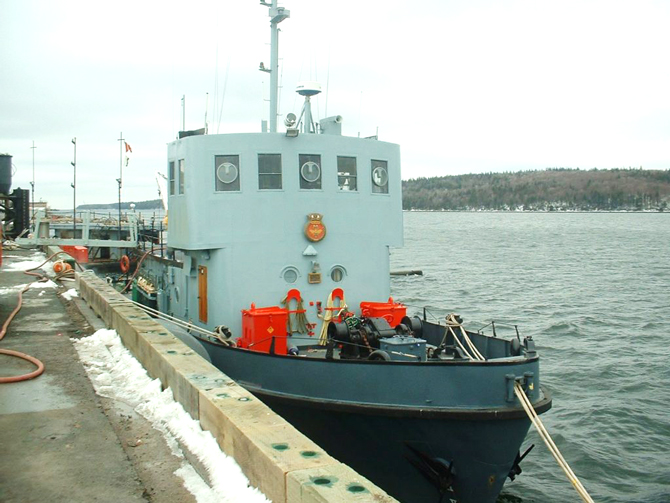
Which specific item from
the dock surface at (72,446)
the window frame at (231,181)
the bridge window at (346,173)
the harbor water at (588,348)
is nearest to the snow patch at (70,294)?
the window frame at (231,181)

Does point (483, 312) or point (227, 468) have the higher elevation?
point (227, 468)

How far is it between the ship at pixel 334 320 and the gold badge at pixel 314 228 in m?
0.02

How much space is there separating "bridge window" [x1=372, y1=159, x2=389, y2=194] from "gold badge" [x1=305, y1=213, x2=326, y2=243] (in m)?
1.37

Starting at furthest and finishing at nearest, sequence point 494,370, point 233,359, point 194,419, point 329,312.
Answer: point 329,312
point 233,359
point 494,370
point 194,419

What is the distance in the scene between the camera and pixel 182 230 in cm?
1232

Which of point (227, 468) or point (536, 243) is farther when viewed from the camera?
point (536, 243)

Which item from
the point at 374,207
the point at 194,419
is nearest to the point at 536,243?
the point at 374,207

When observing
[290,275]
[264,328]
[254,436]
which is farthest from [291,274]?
[254,436]

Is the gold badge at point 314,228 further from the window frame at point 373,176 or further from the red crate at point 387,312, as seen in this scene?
the red crate at point 387,312

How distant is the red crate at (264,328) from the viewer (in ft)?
36.1

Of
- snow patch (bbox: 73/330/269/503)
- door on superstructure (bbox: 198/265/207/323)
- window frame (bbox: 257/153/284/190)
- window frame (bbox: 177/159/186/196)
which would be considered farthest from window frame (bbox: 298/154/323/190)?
snow patch (bbox: 73/330/269/503)

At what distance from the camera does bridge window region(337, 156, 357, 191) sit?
1215 cm

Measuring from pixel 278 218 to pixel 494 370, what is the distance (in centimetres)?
491

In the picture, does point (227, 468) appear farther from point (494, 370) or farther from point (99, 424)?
point (494, 370)
